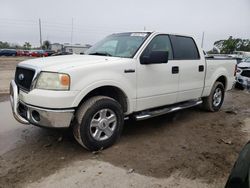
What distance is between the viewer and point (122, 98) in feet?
14.0

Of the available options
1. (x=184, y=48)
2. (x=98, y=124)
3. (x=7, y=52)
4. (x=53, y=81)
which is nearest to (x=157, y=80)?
(x=184, y=48)

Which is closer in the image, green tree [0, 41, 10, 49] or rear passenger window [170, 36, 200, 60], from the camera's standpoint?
rear passenger window [170, 36, 200, 60]

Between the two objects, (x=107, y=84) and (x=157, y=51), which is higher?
(x=157, y=51)

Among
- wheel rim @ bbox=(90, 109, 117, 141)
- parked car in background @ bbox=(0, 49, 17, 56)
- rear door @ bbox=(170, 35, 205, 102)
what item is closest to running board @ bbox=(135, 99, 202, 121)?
rear door @ bbox=(170, 35, 205, 102)

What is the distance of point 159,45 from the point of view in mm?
4898

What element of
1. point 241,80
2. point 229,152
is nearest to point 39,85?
point 229,152

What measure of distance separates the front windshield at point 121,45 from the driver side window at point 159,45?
15 centimetres

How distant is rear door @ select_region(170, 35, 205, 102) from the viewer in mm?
5176

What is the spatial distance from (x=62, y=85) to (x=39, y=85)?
1.15 ft

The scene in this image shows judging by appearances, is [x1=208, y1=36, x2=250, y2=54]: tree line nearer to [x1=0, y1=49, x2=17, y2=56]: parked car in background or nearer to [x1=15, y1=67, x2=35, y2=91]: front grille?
[x1=0, y1=49, x2=17, y2=56]: parked car in background

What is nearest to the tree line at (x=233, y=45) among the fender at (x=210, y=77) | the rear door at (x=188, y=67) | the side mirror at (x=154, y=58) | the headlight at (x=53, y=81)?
the fender at (x=210, y=77)

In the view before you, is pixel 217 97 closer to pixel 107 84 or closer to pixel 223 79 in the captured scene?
pixel 223 79

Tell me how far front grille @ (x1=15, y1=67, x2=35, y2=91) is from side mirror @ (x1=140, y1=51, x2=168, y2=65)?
69.0 inches

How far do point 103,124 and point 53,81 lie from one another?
3.29 ft
